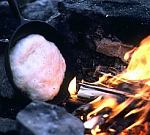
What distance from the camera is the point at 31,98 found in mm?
3520

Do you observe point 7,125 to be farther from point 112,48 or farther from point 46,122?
point 112,48

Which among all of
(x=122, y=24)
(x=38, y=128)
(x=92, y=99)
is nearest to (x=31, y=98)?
(x=92, y=99)

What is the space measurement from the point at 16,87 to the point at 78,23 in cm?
108

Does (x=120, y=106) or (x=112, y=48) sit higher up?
(x=112, y=48)

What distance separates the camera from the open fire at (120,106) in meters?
3.16

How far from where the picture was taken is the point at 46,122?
270 centimetres

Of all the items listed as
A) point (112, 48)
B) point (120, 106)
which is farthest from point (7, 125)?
point (112, 48)

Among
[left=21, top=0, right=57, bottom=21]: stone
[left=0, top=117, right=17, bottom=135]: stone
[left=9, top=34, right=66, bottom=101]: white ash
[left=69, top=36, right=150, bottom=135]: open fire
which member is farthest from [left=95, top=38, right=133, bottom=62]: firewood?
[left=0, top=117, right=17, bottom=135]: stone

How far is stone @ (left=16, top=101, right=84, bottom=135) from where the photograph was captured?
8.53ft

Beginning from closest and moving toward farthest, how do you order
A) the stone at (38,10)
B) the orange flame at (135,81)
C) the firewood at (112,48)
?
the orange flame at (135,81) → the firewood at (112,48) → the stone at (38,10)

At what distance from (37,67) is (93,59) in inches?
35.4

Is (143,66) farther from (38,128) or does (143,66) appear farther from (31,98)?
(38,128)

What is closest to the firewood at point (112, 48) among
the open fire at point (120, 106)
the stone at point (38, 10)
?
the open fire at point (120, 106)

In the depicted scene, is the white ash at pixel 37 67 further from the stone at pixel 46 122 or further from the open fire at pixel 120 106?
the stone at pixel 46 122
